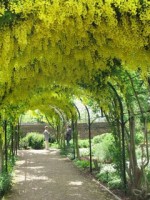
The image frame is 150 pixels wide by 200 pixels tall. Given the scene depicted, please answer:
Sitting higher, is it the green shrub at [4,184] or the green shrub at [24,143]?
the green shrub at [24,143]

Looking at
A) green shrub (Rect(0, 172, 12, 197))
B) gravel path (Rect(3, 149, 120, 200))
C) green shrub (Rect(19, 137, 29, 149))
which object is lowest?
gravel path (Rect(3, 149, 120, 200))

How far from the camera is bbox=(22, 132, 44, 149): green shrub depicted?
27312 millimetres

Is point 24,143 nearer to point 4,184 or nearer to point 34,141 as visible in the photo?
point 34,141

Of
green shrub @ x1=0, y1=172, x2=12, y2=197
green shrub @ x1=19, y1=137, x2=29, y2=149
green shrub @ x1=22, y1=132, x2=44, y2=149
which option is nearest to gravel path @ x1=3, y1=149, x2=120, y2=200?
green shrub @ x1=0, y1=172, x2=12, y2=197

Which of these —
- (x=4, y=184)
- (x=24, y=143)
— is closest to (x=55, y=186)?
(x=4, y=184)

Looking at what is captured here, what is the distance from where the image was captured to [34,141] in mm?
27500

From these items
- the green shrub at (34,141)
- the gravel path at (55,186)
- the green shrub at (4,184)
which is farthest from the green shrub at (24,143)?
the green shrub at (4,184)

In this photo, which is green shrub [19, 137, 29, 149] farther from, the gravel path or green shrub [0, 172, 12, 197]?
green shrub [0, 172, 12, 197]

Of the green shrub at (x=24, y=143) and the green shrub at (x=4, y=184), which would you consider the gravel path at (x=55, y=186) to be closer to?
the green shrub at (x=4, y=184)

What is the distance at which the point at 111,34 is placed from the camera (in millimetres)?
4598

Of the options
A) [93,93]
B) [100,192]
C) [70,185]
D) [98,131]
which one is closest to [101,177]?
[70,185]

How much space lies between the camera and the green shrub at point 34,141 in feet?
89.6

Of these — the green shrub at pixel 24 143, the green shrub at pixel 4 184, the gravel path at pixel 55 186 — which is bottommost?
the gravel path at pixel 55 186

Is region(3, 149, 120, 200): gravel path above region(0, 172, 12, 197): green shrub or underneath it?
underneath
